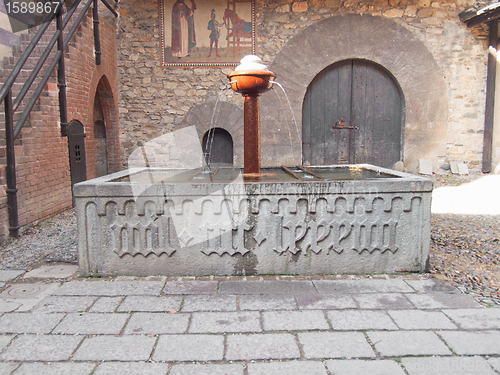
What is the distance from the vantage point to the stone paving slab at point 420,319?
2.20m

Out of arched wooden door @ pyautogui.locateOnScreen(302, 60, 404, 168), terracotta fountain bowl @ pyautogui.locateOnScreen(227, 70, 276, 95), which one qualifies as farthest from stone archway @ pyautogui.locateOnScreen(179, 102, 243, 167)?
terracotta fountain bowl @ pyautogui.locateOnScreen(227, 70, 276, 95)

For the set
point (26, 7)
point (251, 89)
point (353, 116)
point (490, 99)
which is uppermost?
point (26, 7)

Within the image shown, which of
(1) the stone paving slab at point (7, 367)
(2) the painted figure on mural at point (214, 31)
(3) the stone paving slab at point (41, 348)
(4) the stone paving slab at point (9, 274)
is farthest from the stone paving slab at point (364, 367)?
(2) the painted figure on mural at point (214, 31)

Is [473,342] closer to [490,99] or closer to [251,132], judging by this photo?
[251,132]

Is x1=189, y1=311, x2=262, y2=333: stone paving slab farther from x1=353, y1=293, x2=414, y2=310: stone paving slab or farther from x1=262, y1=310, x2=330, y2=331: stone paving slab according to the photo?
x1=353, y1=293, x2=414, y2=310: stone paving slab

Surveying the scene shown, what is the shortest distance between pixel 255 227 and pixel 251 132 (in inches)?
37.4

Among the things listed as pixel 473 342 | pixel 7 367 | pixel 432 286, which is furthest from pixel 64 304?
pixel 432 286

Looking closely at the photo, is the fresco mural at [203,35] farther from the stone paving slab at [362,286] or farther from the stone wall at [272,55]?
the stone paving slab at [362,286]

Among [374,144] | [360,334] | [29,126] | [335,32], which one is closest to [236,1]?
[335,32]

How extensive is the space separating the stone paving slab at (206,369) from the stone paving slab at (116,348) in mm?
195

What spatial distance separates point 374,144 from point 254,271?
5.80 meters

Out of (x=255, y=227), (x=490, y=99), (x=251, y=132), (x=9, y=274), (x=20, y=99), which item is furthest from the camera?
(x=490, y=99)

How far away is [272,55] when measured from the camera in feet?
24.5

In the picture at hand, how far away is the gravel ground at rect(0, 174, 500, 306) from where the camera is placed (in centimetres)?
296
